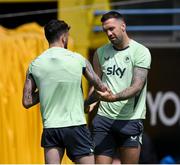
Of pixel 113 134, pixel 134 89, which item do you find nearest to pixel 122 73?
pixel 134 89

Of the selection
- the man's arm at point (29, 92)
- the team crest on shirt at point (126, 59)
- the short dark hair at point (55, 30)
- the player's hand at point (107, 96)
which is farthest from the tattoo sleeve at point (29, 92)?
the team crest on shirt at point (126, 59)

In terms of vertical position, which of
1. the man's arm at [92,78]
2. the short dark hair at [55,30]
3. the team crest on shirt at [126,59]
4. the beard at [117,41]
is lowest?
the man's arm at [92,78]

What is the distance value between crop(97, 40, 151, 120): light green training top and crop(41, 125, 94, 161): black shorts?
878mm

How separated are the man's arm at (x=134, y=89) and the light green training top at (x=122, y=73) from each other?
69 millimetres

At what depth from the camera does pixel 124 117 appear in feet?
26.0

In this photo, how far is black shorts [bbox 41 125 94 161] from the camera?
7027 mm

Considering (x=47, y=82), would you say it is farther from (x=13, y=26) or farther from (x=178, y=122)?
(x=13, y=26)

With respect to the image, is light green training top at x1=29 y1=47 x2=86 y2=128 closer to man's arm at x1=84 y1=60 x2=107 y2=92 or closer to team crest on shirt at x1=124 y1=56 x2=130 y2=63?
man's arm at x1=84 y1=60 x2=107 y2=92

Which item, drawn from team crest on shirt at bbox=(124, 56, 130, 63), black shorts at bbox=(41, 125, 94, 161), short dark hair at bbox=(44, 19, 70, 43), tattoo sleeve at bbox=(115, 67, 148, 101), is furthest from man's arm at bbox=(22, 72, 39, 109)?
team crest on shirt at bbox=(124, 56, 130, 63)

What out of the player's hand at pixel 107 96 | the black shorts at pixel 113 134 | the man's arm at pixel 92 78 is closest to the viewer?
the man's arm at pixel 92 78

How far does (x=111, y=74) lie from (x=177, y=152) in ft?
16.6

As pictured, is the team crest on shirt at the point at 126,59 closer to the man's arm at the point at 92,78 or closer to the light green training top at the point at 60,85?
the man's arm at the point at 92,78

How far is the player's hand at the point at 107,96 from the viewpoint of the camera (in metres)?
7.41

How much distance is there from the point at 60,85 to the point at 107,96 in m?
0.61
